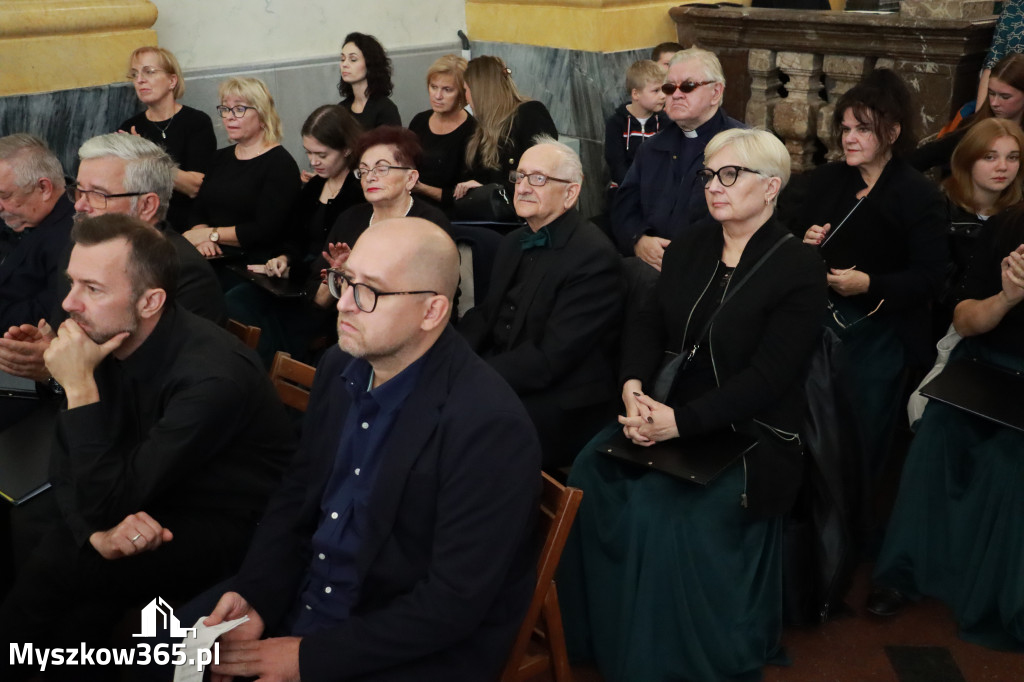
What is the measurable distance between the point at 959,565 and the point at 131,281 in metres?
2.72

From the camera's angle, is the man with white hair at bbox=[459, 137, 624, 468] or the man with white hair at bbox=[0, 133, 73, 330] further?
the man with white hair at bbox=[0, 133, 73, 330]

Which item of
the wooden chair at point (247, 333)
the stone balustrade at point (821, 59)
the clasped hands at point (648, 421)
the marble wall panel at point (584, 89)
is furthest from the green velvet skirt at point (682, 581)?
the marble wall panel at point (584, 89)

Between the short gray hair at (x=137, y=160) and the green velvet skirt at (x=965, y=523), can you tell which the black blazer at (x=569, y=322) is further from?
the short gray hair at (x=137, y=160)

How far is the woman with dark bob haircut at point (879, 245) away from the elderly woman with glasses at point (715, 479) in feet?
2.16

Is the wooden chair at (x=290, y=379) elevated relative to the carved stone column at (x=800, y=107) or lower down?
lower down

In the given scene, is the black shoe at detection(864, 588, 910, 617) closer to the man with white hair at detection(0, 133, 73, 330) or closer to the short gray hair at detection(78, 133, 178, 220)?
the short gray hair at detection(78, 133, 178, 220)

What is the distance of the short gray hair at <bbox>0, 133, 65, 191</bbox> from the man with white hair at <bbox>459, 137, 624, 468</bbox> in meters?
1.79

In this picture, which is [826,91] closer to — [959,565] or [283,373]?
[959,565]

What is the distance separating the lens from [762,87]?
6.05 metres

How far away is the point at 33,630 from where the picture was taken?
2.77 metres

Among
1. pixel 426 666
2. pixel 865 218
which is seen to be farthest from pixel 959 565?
pixel 426 666

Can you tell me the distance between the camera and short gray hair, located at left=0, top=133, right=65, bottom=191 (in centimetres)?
405

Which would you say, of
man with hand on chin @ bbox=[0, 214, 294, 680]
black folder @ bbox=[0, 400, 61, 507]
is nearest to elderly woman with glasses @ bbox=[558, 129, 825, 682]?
man with hand on chin @ bbox=[0, 214, 294, 680]

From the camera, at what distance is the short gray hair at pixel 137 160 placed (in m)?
3.91
